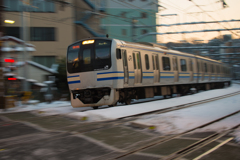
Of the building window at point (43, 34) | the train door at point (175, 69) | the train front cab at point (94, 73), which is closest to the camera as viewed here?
the train front cab at point (94, 73)

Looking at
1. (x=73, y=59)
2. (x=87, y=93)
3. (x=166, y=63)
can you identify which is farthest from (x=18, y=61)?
(x=166, y=63)

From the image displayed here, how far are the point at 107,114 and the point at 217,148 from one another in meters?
3.85

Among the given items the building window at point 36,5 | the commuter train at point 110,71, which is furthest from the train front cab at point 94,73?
the building window at point 36,5

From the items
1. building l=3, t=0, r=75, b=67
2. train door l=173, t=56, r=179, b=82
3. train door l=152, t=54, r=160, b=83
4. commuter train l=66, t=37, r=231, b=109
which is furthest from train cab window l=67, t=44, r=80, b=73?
building l=3, t=0, r=75, b=67

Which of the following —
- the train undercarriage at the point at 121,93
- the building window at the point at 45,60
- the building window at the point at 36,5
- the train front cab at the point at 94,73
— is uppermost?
the building window at the point at 36,5

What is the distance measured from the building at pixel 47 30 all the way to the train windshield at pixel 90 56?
12687mm

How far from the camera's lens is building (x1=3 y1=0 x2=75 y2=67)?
2280 cm

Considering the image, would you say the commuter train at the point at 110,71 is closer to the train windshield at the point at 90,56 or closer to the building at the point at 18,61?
the train windshield at the point at 90,56

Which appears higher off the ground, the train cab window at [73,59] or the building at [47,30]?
the building at [47,30]

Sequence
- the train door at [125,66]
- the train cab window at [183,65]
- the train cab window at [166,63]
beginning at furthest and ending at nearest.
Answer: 1. the train cab window at [183,65]
2. the train cab window at [166,63]
3. the train door at [125,66]

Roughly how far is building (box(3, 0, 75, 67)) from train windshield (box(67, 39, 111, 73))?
41.6ft

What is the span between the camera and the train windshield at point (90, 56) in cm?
986

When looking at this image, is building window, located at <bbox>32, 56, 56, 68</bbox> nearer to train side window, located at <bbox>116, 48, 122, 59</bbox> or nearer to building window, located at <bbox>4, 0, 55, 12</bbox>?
building window, located at <bbox>4, 0, 55, 12</bbox>

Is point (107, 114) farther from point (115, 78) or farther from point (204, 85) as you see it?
point (204, 85)
